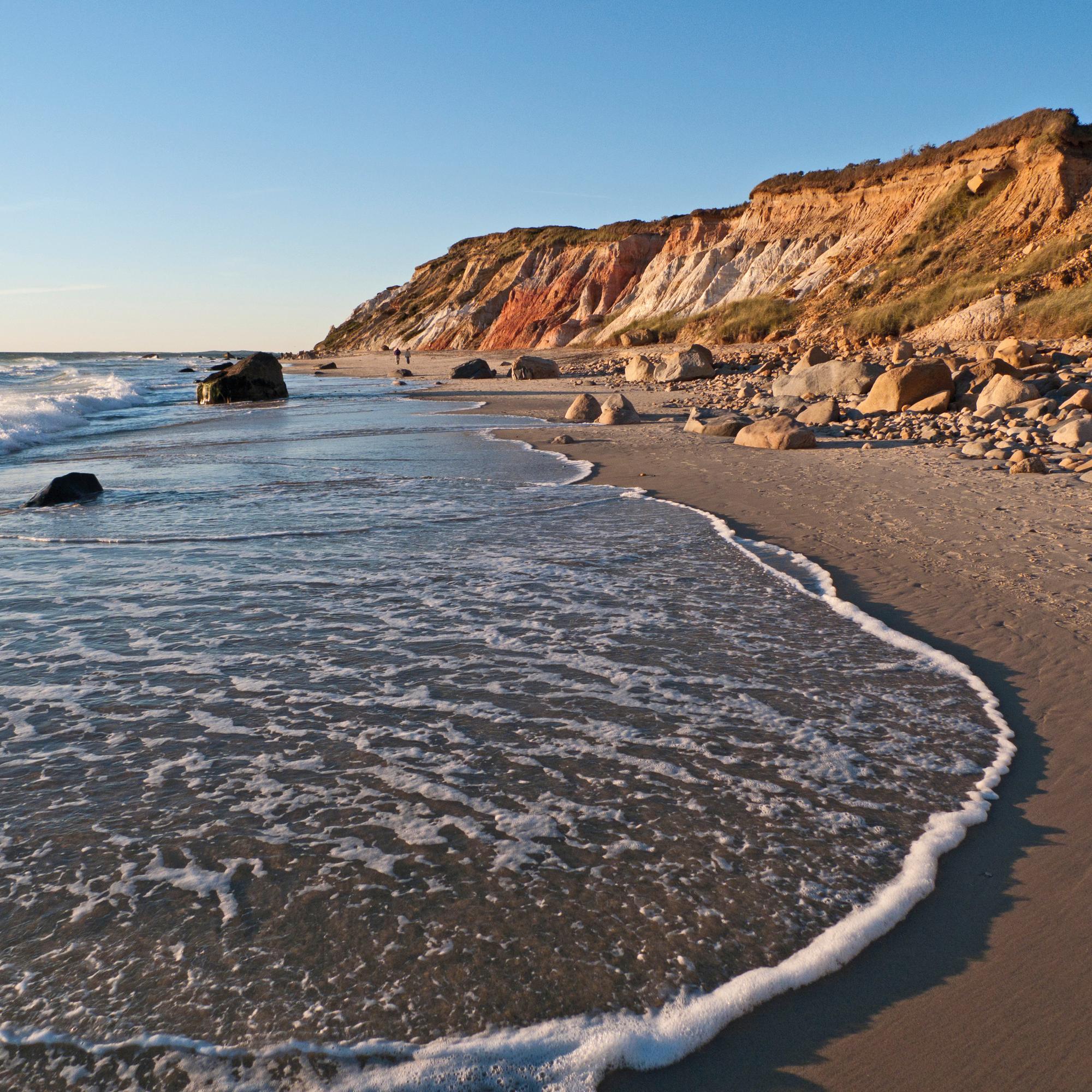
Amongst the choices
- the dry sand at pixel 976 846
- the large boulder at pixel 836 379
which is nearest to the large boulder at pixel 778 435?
the dry sand at pixel 976 846

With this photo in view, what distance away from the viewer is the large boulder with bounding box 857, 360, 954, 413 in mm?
14148

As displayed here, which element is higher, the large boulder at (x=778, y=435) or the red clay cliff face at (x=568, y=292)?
the red clay cliff face at (x=568, y=292)

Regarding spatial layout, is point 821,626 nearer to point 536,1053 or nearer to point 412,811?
point 412,811

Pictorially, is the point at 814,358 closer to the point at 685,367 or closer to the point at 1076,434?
the point at 685,367

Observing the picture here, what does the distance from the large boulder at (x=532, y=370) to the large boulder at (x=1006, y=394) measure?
68.7ft

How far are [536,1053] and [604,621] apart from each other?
312 centimetres

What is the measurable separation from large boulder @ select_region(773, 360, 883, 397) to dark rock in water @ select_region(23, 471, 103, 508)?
42.8 ft

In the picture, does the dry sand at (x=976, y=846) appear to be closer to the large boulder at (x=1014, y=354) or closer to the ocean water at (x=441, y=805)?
the ocean water at (x=441, y=805)

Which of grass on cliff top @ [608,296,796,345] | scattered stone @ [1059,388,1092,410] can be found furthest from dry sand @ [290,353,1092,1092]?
grass on cliff top @ [608,296,796,345]

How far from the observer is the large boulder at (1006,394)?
512 inches

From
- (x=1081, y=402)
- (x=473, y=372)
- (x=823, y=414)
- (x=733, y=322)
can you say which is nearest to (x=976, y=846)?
(x=1081, y=402)

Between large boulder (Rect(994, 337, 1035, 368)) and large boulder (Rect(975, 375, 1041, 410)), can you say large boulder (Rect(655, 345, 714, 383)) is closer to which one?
large boulder (Rect(994, 337, 1035, 368))

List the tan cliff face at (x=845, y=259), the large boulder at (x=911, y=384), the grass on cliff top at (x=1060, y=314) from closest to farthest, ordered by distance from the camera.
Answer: the large boulder at (x=911, y=384) → the grass on cliff top at (x=1060, y=314) → the tan cliff face at (x=845, y=259)

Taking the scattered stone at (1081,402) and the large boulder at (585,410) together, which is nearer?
the scattered stone at (1081,402)
